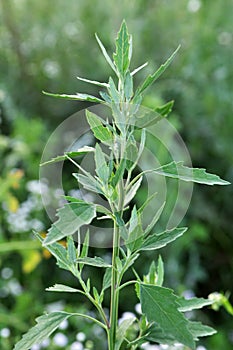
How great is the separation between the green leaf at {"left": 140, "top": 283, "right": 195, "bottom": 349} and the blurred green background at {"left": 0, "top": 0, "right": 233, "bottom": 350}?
3.27ft

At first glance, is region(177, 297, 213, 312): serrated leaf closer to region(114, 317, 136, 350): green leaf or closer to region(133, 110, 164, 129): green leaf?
region(114, 317, 136, 350): green leaf

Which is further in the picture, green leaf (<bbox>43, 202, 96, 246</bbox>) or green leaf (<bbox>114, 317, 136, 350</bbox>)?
green leaf (<bbox>114, 317, 136, 350</bbox>)

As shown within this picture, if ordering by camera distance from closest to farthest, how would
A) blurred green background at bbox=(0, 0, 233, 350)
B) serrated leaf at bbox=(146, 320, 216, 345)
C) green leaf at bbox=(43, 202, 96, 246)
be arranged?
1. green leaf at bbox=(43, 202, 96, 246)
2. serrated leaf at bbox=(146, 320, 216, 345)
3. blurred green background at bbox=(0, 0, 233, 350)

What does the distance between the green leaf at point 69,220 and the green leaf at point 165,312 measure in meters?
0.09

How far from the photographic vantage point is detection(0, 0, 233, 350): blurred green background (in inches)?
70.3

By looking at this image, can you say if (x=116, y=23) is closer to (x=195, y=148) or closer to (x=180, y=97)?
(x=180, y=97)

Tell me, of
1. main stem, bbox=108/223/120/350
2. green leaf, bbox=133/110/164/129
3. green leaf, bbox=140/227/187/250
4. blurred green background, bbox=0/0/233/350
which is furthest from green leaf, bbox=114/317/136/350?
blurred green background, bbox=0/0/233/350

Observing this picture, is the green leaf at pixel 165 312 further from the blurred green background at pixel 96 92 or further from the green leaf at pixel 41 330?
the blurred green background at pixel 96 92

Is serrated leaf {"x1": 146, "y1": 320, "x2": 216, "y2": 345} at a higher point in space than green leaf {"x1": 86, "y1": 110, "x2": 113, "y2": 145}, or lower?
lower

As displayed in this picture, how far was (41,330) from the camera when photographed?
0.59 m

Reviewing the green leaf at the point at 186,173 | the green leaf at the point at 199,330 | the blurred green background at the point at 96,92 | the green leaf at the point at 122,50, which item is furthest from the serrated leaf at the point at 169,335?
the blurred green background at the point at 96,92

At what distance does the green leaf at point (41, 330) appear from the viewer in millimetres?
572

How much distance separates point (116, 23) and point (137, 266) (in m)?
0.80

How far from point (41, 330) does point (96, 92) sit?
158 centimetres
